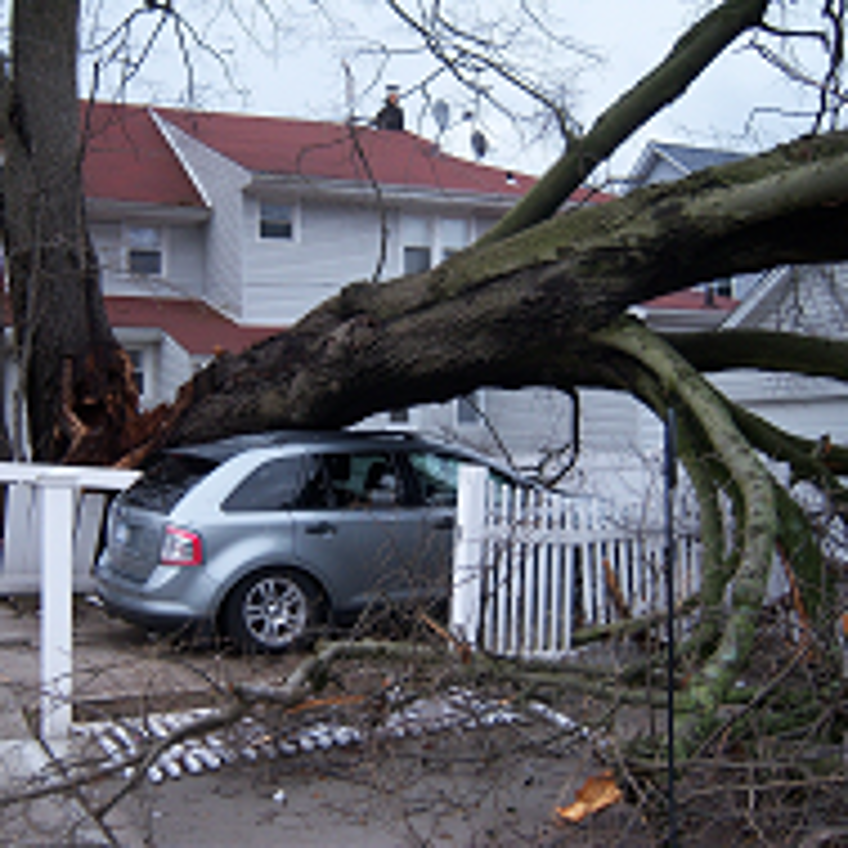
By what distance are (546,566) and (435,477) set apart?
1352mm

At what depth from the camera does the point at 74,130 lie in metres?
11.2

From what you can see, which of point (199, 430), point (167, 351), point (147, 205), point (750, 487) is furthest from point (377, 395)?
point (147, 205)

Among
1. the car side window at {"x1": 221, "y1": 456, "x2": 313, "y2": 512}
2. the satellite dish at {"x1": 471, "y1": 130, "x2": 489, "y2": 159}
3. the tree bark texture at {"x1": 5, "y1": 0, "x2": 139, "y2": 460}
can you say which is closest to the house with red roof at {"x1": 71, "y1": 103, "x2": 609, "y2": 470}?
the tree bark texture at {"x1": 5, "y1": 0, "x2": 139, "y2": 460}

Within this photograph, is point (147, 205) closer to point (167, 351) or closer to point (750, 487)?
point (167, 351)

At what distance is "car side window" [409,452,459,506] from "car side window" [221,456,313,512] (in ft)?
3.03

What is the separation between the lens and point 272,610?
8195 millimetres

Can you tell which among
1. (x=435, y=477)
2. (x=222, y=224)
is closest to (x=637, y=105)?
(x=435, y=477)

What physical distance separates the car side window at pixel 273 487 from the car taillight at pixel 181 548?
352 mm

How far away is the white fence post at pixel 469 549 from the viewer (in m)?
7.59

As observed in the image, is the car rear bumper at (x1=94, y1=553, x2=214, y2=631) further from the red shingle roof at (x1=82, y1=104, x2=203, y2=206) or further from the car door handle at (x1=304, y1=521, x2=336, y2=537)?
the red shingle roof at (x1=82, y1=104, x2=203, y2=206)

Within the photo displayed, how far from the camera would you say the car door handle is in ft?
27.6

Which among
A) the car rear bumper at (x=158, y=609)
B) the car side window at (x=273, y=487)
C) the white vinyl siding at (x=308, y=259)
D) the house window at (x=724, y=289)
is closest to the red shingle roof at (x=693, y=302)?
the house window at (x=724, y=289)

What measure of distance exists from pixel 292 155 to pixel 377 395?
47.6 feet

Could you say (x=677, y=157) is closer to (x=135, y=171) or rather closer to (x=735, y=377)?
(x=735, y=377)
